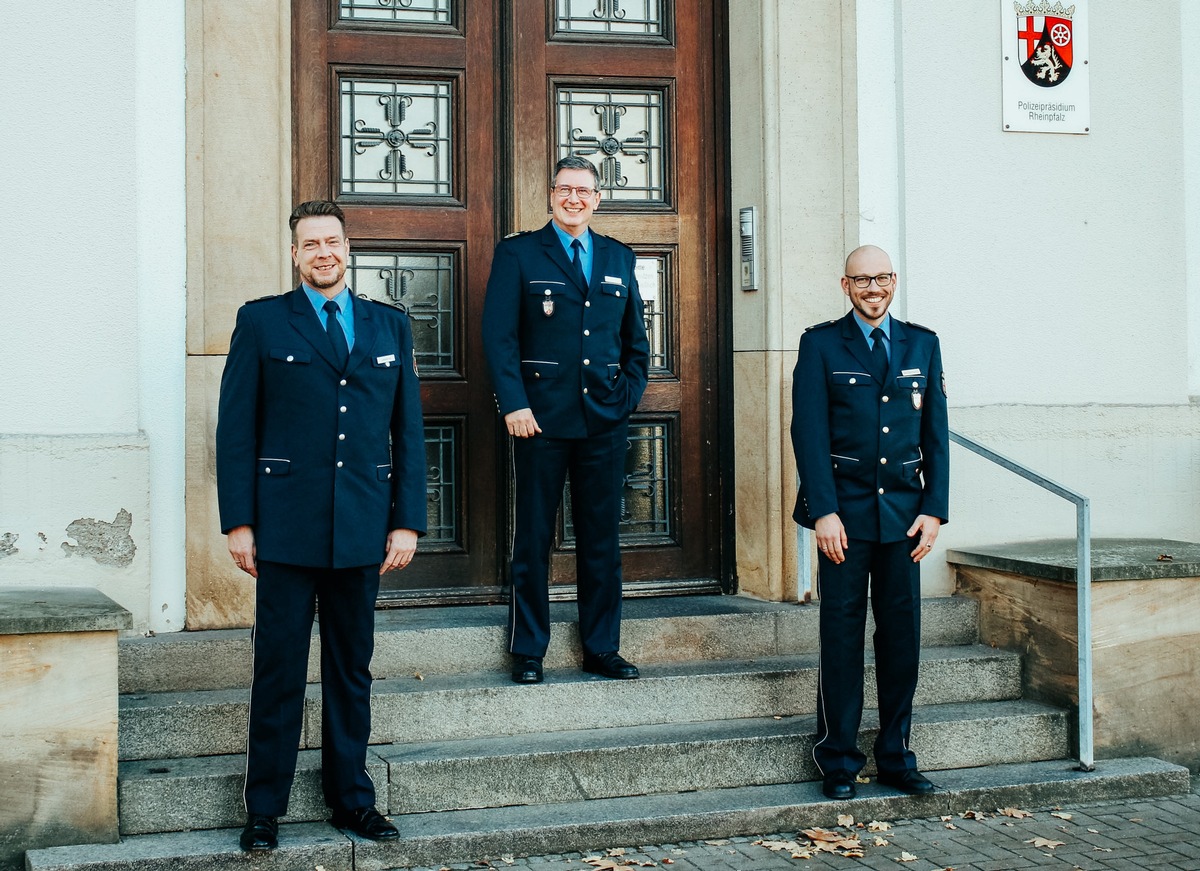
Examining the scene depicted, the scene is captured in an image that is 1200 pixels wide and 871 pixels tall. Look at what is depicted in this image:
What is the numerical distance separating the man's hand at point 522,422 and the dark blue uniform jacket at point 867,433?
38.6 inches

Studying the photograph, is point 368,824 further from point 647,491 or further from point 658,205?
point 658,205

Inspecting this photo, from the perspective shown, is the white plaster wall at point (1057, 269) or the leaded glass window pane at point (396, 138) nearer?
the leaded glass window pane at point (396, 138)

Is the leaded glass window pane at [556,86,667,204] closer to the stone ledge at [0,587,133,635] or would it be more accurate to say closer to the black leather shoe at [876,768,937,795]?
the black leather shoe at [876,768,937,795]

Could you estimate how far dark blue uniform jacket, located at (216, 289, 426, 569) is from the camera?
15.4 feet

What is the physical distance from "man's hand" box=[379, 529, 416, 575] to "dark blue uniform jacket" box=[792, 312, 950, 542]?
1438mm

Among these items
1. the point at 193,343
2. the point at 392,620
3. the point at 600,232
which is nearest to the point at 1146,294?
the point at 600,232

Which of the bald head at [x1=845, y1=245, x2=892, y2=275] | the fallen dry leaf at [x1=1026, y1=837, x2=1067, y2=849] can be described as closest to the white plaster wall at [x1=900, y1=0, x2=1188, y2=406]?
the bald head at [x1=845, y1=245, x2=892, y2=275]

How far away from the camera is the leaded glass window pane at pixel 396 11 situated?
6.64 meters

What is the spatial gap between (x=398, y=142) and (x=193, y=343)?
1.38 m

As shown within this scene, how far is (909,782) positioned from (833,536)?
92cm

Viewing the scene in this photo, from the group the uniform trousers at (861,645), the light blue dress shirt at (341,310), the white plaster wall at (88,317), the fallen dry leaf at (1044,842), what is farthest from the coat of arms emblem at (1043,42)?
the white plaster wall at (88,317)

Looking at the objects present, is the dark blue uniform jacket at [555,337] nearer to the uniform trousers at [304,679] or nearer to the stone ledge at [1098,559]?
the uniform trousers at [304,679]

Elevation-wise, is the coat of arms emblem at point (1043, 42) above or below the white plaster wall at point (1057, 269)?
above

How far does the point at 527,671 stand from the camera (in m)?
5.71
